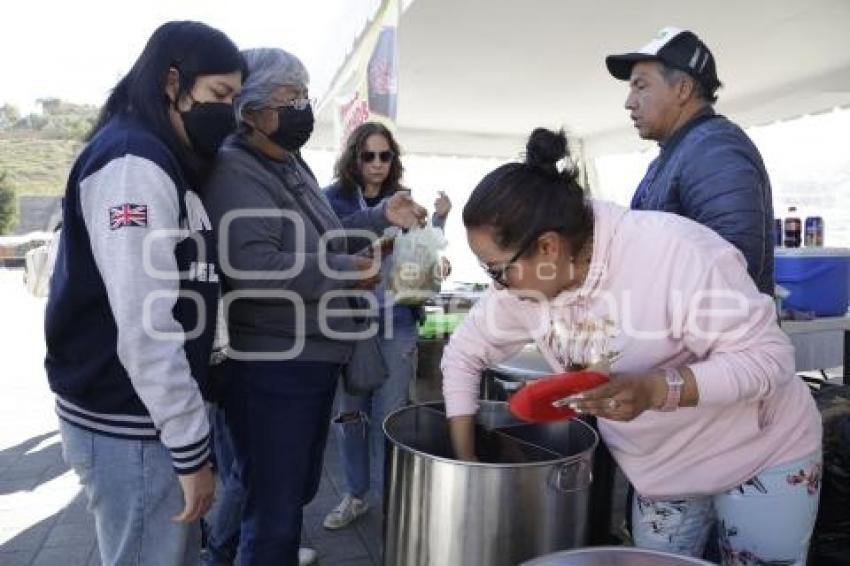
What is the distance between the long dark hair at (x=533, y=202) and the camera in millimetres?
1130

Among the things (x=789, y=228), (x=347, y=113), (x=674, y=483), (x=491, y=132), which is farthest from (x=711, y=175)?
(x=491, y=132)

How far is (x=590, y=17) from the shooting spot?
5.88 metres

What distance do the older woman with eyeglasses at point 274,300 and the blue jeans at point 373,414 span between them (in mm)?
938

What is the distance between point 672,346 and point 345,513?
7.10 ft

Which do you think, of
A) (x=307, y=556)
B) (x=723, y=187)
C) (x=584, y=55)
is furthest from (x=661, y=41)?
(x=584, y=55)

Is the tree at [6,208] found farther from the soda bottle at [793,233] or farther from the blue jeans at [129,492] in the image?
the blue jeans at [129,492]

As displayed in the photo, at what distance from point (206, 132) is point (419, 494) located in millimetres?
863

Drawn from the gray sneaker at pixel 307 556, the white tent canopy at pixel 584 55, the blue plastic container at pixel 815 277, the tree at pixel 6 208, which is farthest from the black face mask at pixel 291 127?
the tree at pixel 6 208

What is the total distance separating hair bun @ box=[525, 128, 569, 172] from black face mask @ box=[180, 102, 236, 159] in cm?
64

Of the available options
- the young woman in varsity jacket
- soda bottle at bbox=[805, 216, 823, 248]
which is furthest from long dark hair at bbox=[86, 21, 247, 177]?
soda bottle at bbox=[805, 216, 823, 248]

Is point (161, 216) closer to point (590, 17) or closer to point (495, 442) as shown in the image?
point (495, 442)

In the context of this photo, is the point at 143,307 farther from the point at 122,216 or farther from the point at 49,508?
the point at 49,508

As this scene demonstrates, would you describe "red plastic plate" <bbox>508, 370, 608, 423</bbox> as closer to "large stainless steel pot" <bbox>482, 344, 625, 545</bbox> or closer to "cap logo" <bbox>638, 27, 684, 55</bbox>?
"large stainless steel pot" <bbox>482, 344, 625, 545</bbox>

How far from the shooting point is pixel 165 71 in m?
1.29
